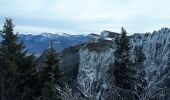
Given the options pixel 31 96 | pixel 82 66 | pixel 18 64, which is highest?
pixel 18 64

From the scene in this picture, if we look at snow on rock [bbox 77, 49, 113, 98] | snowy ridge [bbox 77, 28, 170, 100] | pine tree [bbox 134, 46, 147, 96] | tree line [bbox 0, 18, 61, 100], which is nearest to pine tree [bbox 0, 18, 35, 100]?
tree line [bbox 0, 18, 61, 100]

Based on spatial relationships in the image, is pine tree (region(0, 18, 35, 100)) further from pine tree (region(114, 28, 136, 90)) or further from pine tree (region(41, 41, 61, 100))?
pine tree (region(114, 28, 136, 90))

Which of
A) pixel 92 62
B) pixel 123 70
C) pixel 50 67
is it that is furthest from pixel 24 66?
pixel 92 62

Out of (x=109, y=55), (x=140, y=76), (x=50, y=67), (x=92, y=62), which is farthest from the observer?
(x=92, y=62)

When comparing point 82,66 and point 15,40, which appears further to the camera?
point 82,66

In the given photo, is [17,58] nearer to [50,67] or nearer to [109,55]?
[50,67]

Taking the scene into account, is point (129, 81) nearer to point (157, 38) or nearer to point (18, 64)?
point (18, 64)

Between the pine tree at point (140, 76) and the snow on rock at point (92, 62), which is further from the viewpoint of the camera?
the snow on rock at point (92, 62)

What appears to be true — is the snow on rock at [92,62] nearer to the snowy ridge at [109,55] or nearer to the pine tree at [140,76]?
the snowy ridge at [109,55]

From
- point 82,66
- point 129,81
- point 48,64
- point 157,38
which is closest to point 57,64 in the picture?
point 48,64

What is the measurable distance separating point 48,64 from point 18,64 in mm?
2409

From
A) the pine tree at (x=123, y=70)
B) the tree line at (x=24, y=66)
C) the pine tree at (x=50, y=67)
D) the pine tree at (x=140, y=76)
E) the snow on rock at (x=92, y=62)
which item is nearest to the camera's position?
the pine tree at (x=140, y=76)

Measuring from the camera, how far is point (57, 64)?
32.7m

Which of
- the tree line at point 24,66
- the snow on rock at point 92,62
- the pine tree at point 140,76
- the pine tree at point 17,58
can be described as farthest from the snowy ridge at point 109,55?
the pine tree at point 17,58
